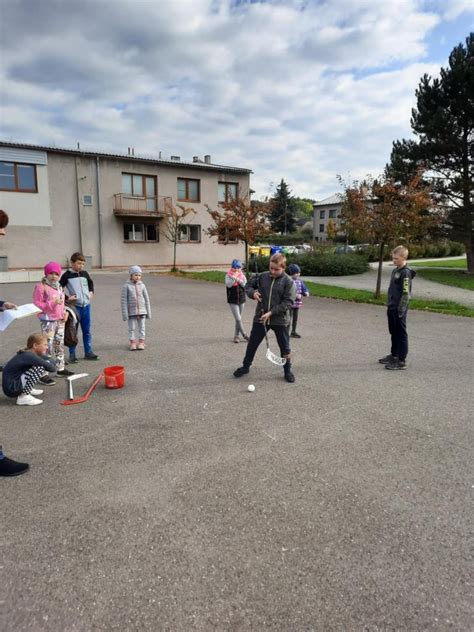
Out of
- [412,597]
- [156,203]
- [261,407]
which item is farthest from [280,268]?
[156,203]

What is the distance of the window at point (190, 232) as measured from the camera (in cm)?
3098

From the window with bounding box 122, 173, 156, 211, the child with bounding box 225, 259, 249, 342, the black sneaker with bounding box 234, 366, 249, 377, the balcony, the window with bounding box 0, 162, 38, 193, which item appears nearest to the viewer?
the black sneaker with bounding box 234, 366, 249, 377

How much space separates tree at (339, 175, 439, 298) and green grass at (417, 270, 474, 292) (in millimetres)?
6697

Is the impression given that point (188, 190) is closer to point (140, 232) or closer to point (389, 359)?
point (140, 232)

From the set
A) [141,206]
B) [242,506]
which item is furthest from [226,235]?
[242,506]

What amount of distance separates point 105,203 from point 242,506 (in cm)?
2776

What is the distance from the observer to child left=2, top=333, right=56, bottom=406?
4.95 m

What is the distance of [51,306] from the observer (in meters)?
5.97

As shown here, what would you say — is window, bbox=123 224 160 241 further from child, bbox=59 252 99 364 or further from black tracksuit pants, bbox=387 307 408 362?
black tracksuit pants, bbox=387 307 408 362

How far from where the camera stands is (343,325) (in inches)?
407

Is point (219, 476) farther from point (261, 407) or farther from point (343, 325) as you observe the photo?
point (343, 325)

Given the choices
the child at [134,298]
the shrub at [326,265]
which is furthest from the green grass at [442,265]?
the child at [134,298]

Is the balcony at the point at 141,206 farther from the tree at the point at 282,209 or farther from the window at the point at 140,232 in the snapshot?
the tree at the point at 282,209

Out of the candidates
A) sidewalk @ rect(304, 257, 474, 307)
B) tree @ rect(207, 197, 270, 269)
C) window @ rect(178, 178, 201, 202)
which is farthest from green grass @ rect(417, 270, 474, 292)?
window @ rect(178, 178, 201, 202)
